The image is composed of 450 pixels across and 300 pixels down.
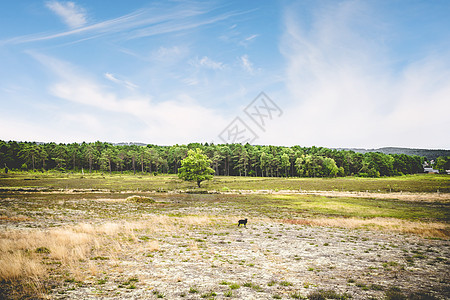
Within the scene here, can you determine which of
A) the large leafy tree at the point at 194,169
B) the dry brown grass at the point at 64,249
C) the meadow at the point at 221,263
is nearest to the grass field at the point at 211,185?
the large leafy tree at the point at 194,169

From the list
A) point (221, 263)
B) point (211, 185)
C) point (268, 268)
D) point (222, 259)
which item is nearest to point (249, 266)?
point (268, 268)

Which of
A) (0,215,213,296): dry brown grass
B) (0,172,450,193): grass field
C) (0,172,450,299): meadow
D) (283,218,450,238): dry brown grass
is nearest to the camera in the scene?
(0,172,450,299): meadow

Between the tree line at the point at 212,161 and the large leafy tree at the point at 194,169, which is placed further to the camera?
the tree line at the point at 212,161

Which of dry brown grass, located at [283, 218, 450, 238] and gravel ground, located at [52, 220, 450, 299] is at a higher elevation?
gravel ground, located at [52, 220, 450, 299]

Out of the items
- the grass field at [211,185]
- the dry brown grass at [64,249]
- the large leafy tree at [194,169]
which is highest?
the large leafy tree at [194,169]

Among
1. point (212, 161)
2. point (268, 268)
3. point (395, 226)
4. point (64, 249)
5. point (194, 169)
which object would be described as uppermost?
point (212, 161)

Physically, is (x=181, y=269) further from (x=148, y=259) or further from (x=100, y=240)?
(x=100, y=240)

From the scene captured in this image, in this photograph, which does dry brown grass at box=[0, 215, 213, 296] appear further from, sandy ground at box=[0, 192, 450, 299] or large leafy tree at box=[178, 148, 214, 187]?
large leafy tree at box=[178, 148, 214, 187]

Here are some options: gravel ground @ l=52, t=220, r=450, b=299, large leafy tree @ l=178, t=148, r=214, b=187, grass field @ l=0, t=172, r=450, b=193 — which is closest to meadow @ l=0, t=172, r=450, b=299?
gravel ground @ l=52, t=220, r=450, b=299

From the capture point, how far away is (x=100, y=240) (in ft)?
55.2

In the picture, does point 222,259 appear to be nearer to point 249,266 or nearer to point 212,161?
point 249,266

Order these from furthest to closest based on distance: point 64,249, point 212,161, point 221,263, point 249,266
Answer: point 212,161 < point 64,249 < point 221,263 < point 249,266

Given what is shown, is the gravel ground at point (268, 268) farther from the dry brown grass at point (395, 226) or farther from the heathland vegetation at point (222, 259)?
the dry brown grass at point (395, 226)

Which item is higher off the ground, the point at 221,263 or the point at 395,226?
the point at 221,263
